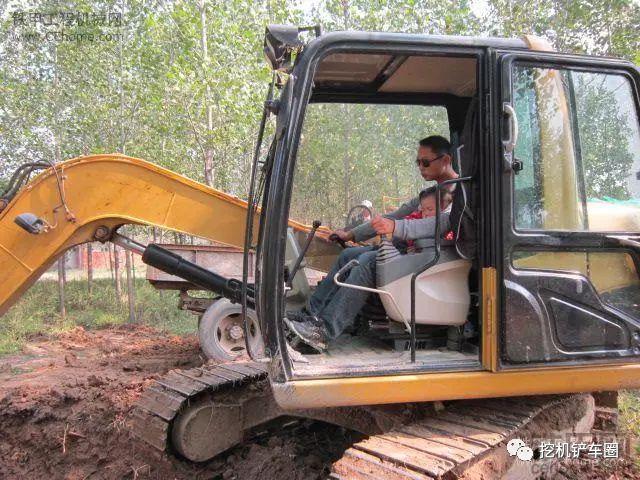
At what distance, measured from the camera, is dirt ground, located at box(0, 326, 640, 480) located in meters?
3.40

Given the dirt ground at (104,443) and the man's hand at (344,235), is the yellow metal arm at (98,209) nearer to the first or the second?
the man's hand at (344,235)

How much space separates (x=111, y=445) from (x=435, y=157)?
314 centimetres

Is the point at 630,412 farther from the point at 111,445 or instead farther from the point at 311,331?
the point at 111,445

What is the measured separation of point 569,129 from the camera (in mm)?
2639

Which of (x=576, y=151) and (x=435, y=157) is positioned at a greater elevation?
(x=435, y=157)

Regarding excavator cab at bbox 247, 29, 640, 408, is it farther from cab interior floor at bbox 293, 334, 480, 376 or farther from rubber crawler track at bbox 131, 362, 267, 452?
rubber crawler track at bbox 131, 362, 267, 452

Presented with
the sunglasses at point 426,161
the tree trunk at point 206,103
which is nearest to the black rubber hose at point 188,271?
the sunglasses at point 426,161

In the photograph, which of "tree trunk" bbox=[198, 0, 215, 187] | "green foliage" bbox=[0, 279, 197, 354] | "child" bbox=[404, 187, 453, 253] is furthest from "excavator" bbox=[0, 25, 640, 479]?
"green foliage" bbox=[0, 279, 197, 354]

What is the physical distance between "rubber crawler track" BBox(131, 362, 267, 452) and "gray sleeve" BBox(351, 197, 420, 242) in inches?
42.9

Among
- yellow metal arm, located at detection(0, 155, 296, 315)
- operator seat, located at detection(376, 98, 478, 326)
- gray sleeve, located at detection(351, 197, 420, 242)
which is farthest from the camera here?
gray sleeve, located at detection(351, 197, 420, 242)

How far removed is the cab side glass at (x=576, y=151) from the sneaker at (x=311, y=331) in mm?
1128

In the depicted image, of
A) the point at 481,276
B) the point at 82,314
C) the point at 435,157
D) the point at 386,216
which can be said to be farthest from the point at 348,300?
the point at 82,314

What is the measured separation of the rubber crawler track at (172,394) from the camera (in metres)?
3.10

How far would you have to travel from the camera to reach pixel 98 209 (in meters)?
3.45
